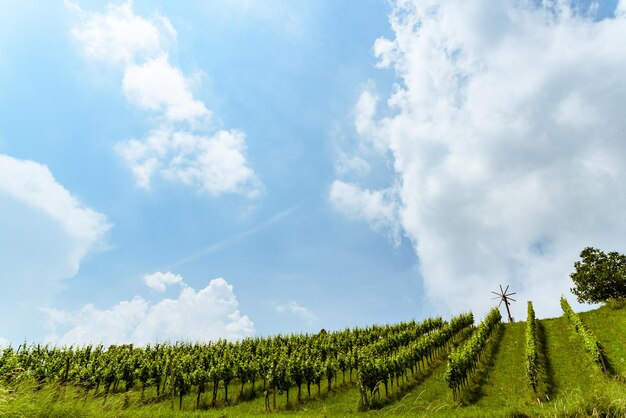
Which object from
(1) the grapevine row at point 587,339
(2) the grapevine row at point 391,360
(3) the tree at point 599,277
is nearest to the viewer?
(2) the grapevine row at point 391,360

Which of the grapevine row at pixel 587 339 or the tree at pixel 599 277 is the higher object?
the tree at pixel 599 277

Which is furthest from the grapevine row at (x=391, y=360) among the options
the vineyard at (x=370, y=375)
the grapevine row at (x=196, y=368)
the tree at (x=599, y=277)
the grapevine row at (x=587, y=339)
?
the tree at (x=599, y=277)

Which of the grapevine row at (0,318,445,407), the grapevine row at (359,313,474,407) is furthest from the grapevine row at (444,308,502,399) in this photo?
the grapevine row at (0,318,445,407)

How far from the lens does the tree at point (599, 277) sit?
235 feet

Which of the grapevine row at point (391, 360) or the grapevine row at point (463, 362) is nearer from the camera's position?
the grapevine row at point (463, 362)

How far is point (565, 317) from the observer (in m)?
63.5

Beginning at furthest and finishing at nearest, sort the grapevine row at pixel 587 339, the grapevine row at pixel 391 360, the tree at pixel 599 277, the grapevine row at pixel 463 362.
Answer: the tree at pixel 599 277 < the grapevine row at pixel 587 339 < the grapevine row at pixel 391 360 < the grapevine row at pixel 463 362

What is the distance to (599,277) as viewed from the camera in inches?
2867

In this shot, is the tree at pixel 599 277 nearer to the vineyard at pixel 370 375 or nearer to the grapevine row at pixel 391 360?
the vineyard at pixel 370 375

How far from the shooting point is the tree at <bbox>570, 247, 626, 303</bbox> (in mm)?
71562

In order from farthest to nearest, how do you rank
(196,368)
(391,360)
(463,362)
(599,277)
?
(599,277) < (196,368) < (391,360) < (463,362)

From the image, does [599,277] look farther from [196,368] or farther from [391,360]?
[196,368]

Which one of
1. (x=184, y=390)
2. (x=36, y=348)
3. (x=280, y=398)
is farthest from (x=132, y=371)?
(x=36, y=348)

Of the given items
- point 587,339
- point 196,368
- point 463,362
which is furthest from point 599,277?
point 196,368
